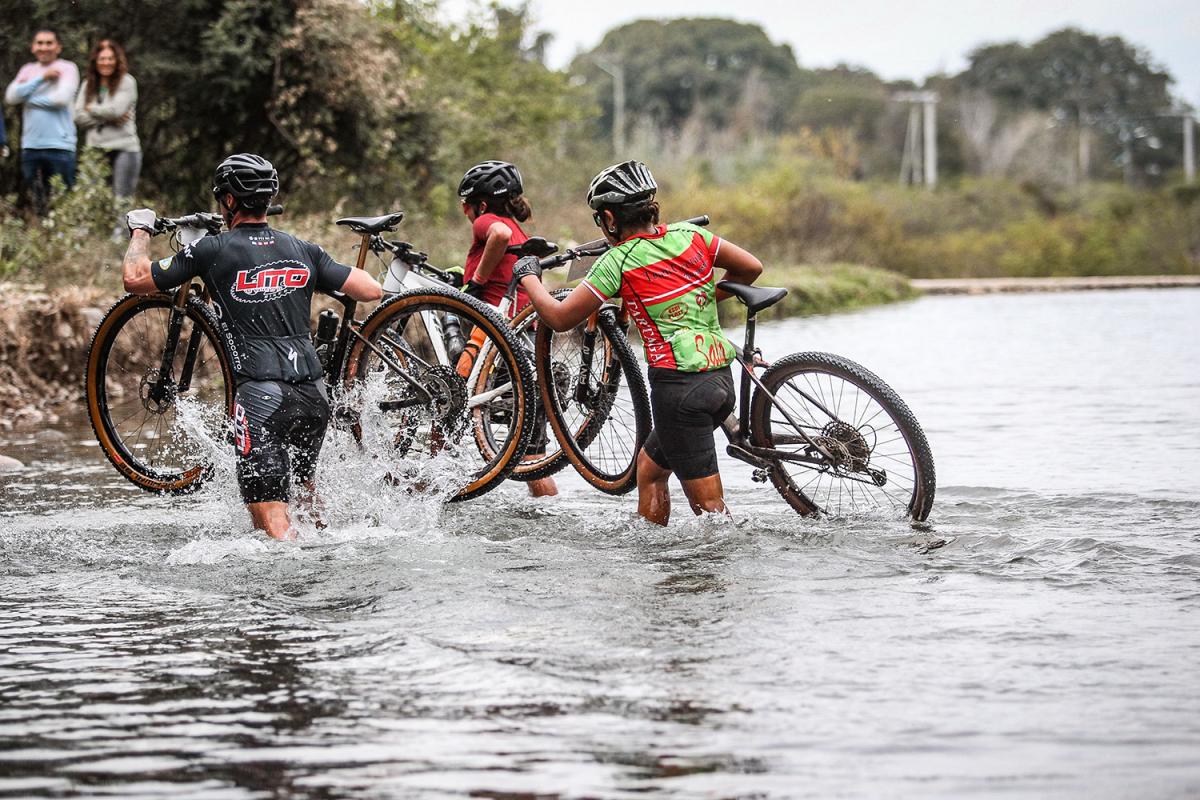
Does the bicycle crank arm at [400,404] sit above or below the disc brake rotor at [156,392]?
below

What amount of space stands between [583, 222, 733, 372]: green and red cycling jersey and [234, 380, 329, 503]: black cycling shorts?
4.33 feet

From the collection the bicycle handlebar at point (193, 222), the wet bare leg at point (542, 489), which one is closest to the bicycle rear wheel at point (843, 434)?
the wet bare leg at point (542, 489)

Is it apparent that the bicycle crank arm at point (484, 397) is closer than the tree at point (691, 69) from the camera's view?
Yes

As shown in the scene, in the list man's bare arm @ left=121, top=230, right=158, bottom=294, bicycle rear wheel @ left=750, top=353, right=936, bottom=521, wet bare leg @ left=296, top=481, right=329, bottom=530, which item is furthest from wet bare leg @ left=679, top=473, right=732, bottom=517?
man's bare arm @ left=121, top=230, right=158, bottom=294

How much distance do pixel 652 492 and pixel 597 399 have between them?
66 centimetres

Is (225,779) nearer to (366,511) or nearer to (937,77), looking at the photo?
(366,511)

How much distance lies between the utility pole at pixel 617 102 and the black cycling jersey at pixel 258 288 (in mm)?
35164

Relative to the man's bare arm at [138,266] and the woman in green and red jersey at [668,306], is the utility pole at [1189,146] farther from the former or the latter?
the man's bare arm at [138,266]

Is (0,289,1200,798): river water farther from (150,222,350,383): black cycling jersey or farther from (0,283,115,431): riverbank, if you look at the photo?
(0,283,115,431): riverbank

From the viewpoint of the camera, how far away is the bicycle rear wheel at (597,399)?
7.37m

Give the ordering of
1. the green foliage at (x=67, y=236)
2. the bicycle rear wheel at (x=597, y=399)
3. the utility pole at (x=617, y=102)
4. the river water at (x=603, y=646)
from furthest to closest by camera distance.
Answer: the utility pole at (x=617, y=102) → the green foliage at (x=67, y=236) → the bicycle rear wheel at (x=597, y=399) → the river water at (x=603, y=646)

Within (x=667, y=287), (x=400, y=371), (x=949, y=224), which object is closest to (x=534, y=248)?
(x=400, y=371)

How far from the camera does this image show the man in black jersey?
272 inches

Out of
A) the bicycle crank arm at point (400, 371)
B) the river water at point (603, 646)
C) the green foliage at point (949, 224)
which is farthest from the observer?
the green foliage at point (949, 224)
